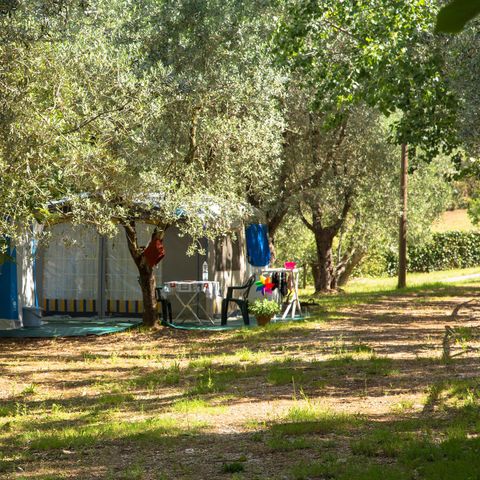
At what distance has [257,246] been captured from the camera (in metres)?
17.1

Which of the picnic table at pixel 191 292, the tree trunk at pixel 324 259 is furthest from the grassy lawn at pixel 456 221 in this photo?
the picnic table at pixel 191 292

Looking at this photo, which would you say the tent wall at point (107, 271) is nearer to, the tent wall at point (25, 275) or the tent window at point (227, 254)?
the tent window at point (227, 254)

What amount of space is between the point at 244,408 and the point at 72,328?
27.0 feet

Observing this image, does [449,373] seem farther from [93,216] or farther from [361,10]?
[361,10]

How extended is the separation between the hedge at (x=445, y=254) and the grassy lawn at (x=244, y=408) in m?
26.4

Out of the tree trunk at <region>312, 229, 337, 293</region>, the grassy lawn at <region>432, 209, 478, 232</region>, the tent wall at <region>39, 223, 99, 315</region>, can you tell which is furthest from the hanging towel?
the grassy lawn at <region>432, 209, 478, 232</region>

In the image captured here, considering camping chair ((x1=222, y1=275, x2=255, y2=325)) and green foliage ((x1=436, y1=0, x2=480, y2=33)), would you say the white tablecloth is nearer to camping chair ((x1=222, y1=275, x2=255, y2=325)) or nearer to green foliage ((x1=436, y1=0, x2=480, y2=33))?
camping chair ((x1=222, y1=275, x2=255, y2=325))

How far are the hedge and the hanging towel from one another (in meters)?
20.5

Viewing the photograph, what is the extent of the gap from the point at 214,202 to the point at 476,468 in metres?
8.22

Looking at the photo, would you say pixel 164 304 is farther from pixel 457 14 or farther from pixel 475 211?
pixel 475 211

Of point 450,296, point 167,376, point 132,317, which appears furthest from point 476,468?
point 450,296

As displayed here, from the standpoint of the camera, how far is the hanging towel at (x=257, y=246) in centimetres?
1689

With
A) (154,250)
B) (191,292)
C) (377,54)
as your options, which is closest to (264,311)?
(191,292)

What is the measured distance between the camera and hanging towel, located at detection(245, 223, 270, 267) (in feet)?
55.4
